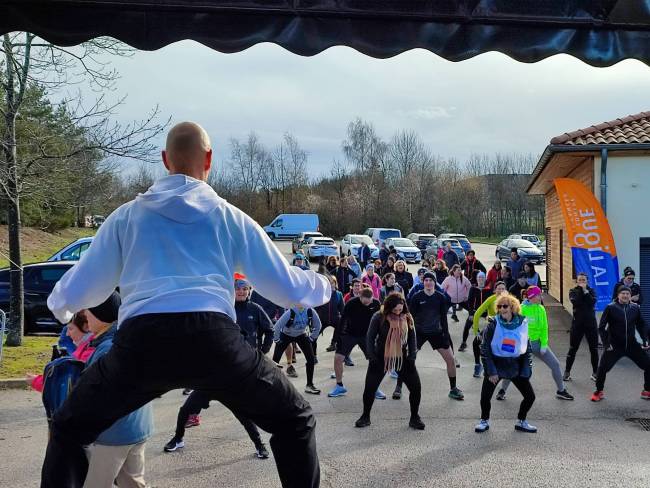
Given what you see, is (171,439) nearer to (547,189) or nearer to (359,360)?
(359,360)

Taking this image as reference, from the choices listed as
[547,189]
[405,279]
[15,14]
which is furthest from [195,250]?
[547,189]

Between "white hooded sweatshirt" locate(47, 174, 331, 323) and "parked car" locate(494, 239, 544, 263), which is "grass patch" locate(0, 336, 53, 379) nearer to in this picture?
"white hooded sweatshirt" locate(47, 174, 331, 323)

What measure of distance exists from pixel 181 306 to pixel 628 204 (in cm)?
1322

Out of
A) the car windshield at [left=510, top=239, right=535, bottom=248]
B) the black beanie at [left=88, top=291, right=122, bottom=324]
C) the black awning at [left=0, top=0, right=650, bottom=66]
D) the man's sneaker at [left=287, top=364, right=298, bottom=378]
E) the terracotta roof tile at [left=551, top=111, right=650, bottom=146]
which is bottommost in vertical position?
the man's sneaker at [left=287, top=364, right=298, bottom=378]

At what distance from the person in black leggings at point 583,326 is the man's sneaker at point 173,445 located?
6721 mm

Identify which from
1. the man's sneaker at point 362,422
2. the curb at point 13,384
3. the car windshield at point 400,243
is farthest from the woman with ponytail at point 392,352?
the car windshield at point 400,243

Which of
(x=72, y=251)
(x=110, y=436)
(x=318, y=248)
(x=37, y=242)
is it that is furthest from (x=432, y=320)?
(x=37, y=242)

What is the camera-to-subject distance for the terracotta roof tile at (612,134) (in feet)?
43.0

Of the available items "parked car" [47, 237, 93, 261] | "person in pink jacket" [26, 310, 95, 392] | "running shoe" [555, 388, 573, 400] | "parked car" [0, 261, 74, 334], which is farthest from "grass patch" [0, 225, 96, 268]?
"person in pink jacket" [26, 310, 95, 392]

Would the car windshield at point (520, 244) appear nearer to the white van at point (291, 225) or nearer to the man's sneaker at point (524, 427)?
the white van at point (291, 225)

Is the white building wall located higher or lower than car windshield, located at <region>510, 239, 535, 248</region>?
higher

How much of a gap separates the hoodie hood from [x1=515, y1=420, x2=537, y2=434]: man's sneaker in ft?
20.3

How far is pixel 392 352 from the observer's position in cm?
753

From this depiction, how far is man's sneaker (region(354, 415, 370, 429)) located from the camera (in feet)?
24.1
